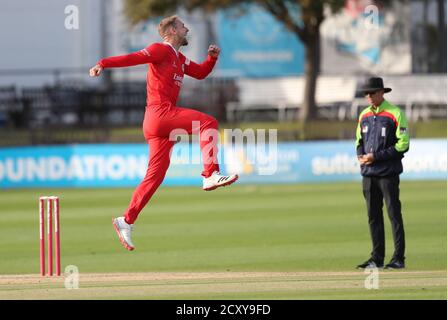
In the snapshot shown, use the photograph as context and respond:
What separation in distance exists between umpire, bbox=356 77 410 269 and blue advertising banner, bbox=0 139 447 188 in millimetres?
14341

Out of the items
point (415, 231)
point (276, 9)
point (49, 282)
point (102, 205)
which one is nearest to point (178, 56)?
point (49, 282)

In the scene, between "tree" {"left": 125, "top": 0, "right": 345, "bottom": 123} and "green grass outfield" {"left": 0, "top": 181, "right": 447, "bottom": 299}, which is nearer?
"green grass outfield" {"left": 0, "top": 181, "right": 447, "bottom": 299}

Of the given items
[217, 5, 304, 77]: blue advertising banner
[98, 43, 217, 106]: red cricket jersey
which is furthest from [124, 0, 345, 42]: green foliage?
[98, 43, 217, 106]: red cricket jersey

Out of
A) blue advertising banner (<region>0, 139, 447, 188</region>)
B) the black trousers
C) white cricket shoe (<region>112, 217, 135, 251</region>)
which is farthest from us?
blue advertising banner (<region>0, 139, 447, 188</region>)

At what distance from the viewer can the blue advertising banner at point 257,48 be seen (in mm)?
46812

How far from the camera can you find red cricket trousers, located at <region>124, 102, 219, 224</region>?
13.8 meters

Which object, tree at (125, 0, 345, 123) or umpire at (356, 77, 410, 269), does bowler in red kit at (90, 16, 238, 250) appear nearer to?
umpire at (356, 77, 410, 269)

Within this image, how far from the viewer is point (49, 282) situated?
14.7m

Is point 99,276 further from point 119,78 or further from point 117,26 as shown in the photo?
point 117,26

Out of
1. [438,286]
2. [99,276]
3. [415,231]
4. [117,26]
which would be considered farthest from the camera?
[117,26]

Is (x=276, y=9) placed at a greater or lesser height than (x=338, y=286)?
greater

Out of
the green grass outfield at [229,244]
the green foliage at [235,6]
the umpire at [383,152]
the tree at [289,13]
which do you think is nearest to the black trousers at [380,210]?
the umpire at [383,152]

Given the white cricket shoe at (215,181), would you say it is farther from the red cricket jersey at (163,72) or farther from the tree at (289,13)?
the tree at (289,13)
